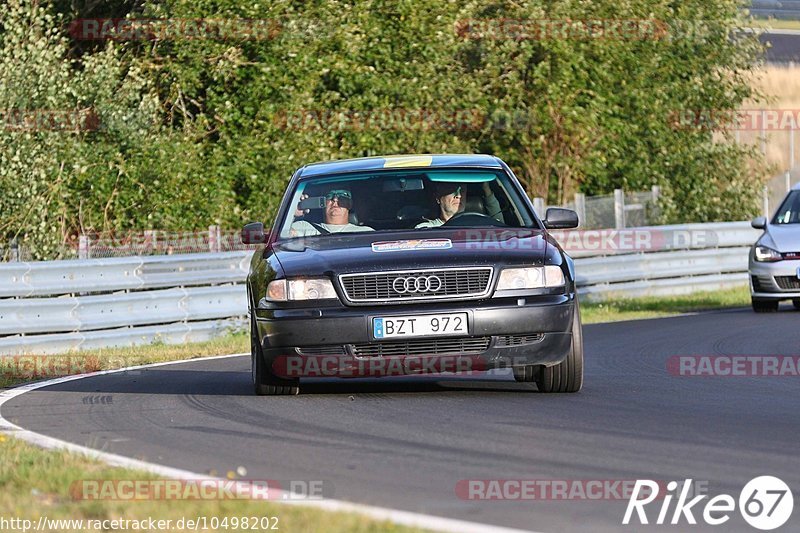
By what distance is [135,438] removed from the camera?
8.13 m

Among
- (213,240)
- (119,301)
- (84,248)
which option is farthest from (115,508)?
(213,240)

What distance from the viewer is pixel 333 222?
10.4 meters

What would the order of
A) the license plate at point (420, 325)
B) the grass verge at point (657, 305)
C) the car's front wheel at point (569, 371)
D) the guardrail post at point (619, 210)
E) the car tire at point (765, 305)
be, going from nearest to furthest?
the license plate at point (420, 325) < the car's front wheel at point (569, 371) < the car tire at point (765, 305) < the grass verge at point (657, 305) < the guardrail post at point (619, 210)

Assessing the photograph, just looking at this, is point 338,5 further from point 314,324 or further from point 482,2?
point 314,324

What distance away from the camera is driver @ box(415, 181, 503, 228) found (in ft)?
34.0

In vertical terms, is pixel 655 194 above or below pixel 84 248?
below

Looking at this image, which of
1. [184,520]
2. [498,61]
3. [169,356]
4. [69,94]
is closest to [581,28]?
[498,61]

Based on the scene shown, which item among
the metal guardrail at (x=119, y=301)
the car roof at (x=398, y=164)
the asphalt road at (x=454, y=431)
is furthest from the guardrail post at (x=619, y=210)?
the car roof at (x=398, y=164)

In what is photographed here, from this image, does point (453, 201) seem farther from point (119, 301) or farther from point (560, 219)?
point (119, 301)

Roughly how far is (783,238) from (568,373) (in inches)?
412

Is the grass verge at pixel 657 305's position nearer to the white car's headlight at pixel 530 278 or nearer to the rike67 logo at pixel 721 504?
the white car's headlight at pixel 530 278

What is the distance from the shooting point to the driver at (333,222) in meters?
10.3

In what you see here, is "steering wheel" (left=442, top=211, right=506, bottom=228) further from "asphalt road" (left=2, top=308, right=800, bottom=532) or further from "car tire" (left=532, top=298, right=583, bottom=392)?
"asphalt road" (left=2, top=308, right=800, bottom=532)

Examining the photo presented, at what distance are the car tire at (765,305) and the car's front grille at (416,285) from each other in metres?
11.0
